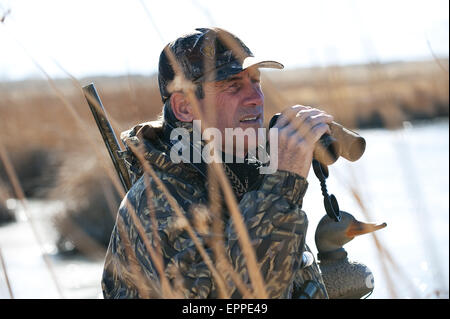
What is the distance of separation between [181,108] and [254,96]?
223 mm

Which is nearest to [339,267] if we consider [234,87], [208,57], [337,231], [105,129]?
[337,231]

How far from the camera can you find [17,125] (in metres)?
14.0

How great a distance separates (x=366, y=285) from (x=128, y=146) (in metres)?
0.81

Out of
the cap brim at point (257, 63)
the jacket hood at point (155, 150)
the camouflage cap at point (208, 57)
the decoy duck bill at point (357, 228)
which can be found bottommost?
the decoy duck bill at point (357, 228)

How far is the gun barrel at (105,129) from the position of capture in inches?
87.0

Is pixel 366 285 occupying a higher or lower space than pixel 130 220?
lower

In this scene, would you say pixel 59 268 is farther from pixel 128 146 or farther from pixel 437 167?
pixel 128 146

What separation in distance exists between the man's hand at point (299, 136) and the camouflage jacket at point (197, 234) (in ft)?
0.10

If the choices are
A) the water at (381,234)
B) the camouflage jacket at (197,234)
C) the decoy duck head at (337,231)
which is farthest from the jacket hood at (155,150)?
the water at (381,234)

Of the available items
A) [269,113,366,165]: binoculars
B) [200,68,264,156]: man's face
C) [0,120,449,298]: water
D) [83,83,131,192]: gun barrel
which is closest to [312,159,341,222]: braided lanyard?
[269,113,366,165]: binoculars

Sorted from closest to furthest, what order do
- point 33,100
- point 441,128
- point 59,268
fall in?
point 59,268
point 441,128
point 33,100

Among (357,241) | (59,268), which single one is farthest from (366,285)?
(59,268)

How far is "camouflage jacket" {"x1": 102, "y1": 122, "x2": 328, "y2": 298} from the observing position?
5.71ft

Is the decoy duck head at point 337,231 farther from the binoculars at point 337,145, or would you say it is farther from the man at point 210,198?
the binoculars at point 337,145
